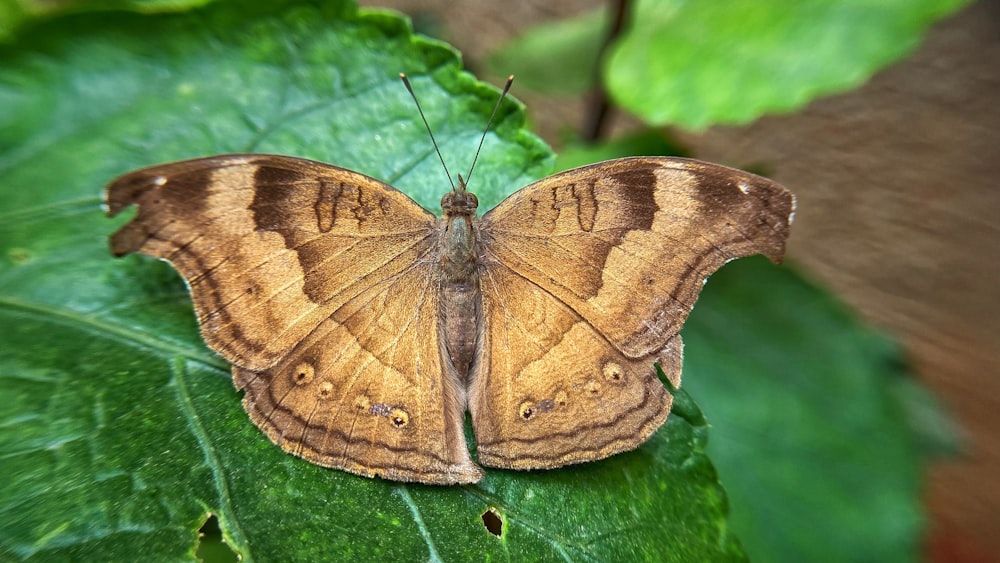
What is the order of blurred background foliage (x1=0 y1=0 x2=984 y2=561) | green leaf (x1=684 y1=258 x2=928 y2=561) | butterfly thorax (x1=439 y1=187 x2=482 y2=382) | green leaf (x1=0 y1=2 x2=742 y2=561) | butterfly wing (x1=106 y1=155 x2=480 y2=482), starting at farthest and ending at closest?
green leaf (x1=684 y1=258 x2=928 y2=561) < blurred background foliage (x1=0 y1=0 x2=984 y2=561) < butterfly thorax (x1=439 y1=187 x2=482 y2=382) < butterfly wing (x1=106 y1=155 x2=480 y2=482) < green leaf (x1=0 y1=2 x2=742 y2=561)

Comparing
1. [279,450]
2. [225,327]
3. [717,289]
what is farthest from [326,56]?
[717,289]

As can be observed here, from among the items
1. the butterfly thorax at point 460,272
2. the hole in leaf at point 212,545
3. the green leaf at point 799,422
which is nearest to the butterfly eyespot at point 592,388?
the butterfly thorax at point 460,272

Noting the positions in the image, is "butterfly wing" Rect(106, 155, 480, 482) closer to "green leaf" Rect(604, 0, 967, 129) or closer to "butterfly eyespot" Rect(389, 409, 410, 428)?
"butterfly eyespot" Rect(389, 409, 410, 428)

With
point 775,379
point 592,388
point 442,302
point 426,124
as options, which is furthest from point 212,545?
point 775,379

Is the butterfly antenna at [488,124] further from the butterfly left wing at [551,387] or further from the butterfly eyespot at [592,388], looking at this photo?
the butterfly eyespot at [592,388]

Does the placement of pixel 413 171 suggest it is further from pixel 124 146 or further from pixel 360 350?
pixel 124 146

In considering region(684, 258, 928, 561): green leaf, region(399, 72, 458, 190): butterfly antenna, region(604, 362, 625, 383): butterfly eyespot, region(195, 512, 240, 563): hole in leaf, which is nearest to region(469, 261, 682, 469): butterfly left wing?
region(604, 362, 625, 383): butterfly eyespot

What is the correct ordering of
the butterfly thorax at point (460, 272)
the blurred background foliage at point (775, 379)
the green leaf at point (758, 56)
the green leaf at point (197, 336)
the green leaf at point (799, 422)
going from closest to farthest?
the green leaf at point (197, 336), the butterfly thorax at point (460, 272), the green leaf at point (758, 56), the blurred background foliage at point (775, 379), the green leaf at point (799, 422)
